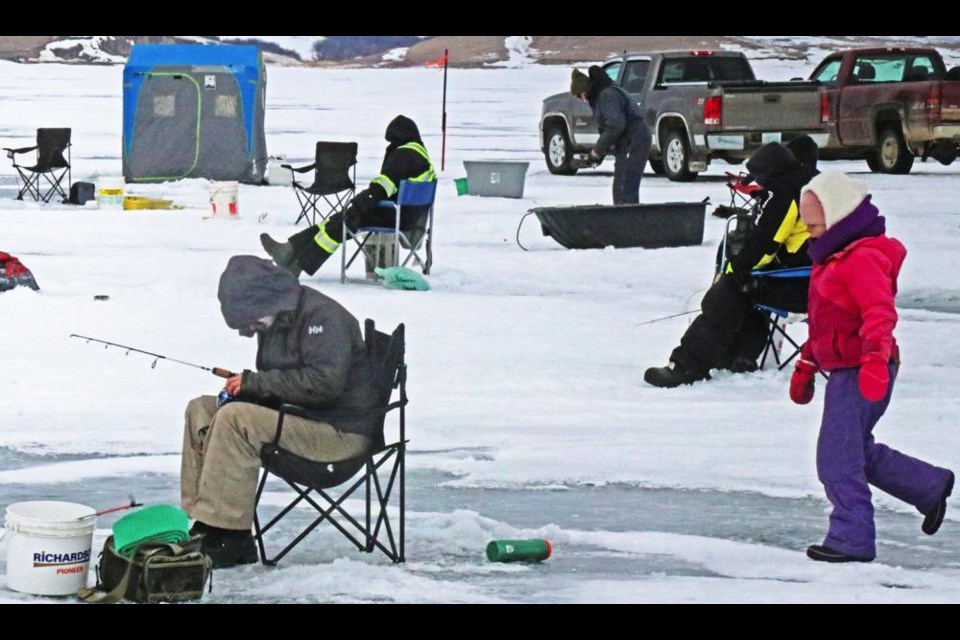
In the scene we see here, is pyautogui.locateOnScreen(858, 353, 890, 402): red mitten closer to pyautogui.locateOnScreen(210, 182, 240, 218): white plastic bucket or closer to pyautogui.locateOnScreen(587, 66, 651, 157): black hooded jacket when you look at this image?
pyautogui.locateOnScreen(587, 66, 651, 157): black hooded jacket

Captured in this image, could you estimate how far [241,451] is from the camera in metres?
5.00

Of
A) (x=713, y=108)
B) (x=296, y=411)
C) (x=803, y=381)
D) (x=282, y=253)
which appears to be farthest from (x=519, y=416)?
(x=713, y=108)

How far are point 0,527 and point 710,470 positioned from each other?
2.66m

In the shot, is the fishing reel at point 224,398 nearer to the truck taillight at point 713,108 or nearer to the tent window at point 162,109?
the truck taillight at point 713,108

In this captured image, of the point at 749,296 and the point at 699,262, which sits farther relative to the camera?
the point at 699,262

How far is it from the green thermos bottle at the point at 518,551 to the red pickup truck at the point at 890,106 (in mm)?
15178

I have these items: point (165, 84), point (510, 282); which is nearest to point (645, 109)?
point (165, 84)

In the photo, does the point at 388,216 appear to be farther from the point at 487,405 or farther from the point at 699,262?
the point at 487,405

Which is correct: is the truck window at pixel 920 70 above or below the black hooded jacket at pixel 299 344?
above

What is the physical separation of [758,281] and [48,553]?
4.28 meters

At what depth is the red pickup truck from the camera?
1961cm

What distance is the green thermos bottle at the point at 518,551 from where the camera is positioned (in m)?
5.35

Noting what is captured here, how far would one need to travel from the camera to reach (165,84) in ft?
64.6

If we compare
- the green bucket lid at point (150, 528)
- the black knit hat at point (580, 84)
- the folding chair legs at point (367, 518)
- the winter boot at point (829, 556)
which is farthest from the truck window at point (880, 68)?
the green bucket lid at point (150, 528)
